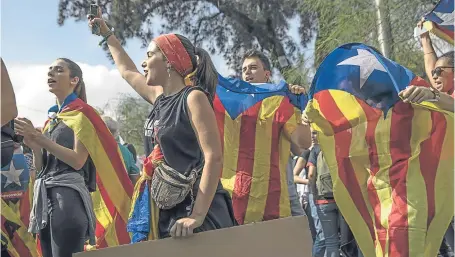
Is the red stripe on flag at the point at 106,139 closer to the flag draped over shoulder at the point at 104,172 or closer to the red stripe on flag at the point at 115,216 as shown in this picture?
the flag draped over shoulder at the point at 104,172

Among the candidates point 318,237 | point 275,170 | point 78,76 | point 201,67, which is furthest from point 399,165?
point 318,237

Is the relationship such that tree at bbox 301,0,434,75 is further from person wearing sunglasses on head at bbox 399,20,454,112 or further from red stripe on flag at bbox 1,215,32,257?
red stripe on flag at bbox 1,215,32,257

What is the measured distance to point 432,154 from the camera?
13.7 feet

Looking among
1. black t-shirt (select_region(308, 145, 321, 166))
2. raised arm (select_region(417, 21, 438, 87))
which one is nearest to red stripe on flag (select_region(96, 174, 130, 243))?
raised arm (select_region(417, 21, 438, 87))

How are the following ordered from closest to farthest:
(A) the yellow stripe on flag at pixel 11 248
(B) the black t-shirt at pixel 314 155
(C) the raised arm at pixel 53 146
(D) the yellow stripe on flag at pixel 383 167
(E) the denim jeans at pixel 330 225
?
(C) the raised arm at pixel 53 146 < (D) the yellow stripe on flag at pixel 383 167 < (A) the yellow stripe on flag at pixel 11 248 < (E) the denim jeans at pixel 330 225 < (B) the black t-shirt at pixel 314 155

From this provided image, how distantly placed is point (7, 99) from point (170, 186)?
33.4 inches

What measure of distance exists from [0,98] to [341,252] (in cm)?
489

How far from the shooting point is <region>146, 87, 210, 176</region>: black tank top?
304 centimetres

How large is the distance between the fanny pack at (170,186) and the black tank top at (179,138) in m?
0.04

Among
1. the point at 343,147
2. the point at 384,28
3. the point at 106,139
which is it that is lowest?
the point at 343,147

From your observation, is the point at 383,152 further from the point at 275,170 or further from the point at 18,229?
the point at 18,229

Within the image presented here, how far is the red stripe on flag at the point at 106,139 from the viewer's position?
4281mm

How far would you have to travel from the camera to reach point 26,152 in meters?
6.13

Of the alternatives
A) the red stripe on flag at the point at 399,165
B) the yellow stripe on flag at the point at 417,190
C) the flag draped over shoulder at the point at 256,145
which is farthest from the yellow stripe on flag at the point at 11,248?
the yellow stripe on flag at the point at 417,190
